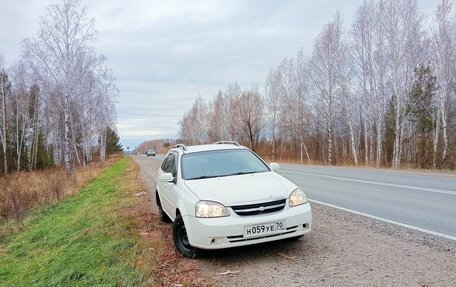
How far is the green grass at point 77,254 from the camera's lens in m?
4.93

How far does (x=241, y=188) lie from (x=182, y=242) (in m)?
1.23

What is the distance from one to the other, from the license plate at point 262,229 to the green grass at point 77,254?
1.43 meters

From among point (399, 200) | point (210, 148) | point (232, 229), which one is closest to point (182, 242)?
point (232, 229)

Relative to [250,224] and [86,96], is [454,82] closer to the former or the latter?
[250,224]

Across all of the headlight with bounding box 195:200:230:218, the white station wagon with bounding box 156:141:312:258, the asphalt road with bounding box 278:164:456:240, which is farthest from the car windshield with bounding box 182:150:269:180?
the asphalt road with bounding box 278:164:456:240

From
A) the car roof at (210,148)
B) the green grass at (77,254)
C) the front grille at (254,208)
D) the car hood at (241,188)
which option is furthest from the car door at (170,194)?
the front grille at (254,208)

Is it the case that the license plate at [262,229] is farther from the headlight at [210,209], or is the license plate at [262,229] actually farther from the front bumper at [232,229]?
the headlight at [210,209]

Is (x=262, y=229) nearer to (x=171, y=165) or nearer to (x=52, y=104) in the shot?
(x=171, y=165)

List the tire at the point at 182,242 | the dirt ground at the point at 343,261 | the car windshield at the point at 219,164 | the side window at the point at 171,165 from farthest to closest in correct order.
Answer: the side window at the point at 171,165
the car windshield at the point at 219,164
the tire at the point at 182,242
the dirt ground at the point at 343,261

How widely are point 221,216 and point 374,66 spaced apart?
90.6 feet

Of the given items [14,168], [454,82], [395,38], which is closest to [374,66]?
[395,38]

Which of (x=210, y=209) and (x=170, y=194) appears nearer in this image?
(x=210, y=209)

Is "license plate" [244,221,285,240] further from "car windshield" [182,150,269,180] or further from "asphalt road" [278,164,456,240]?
"asphalt road" [278,164,456,240]

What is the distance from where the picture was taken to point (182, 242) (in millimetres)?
5477
